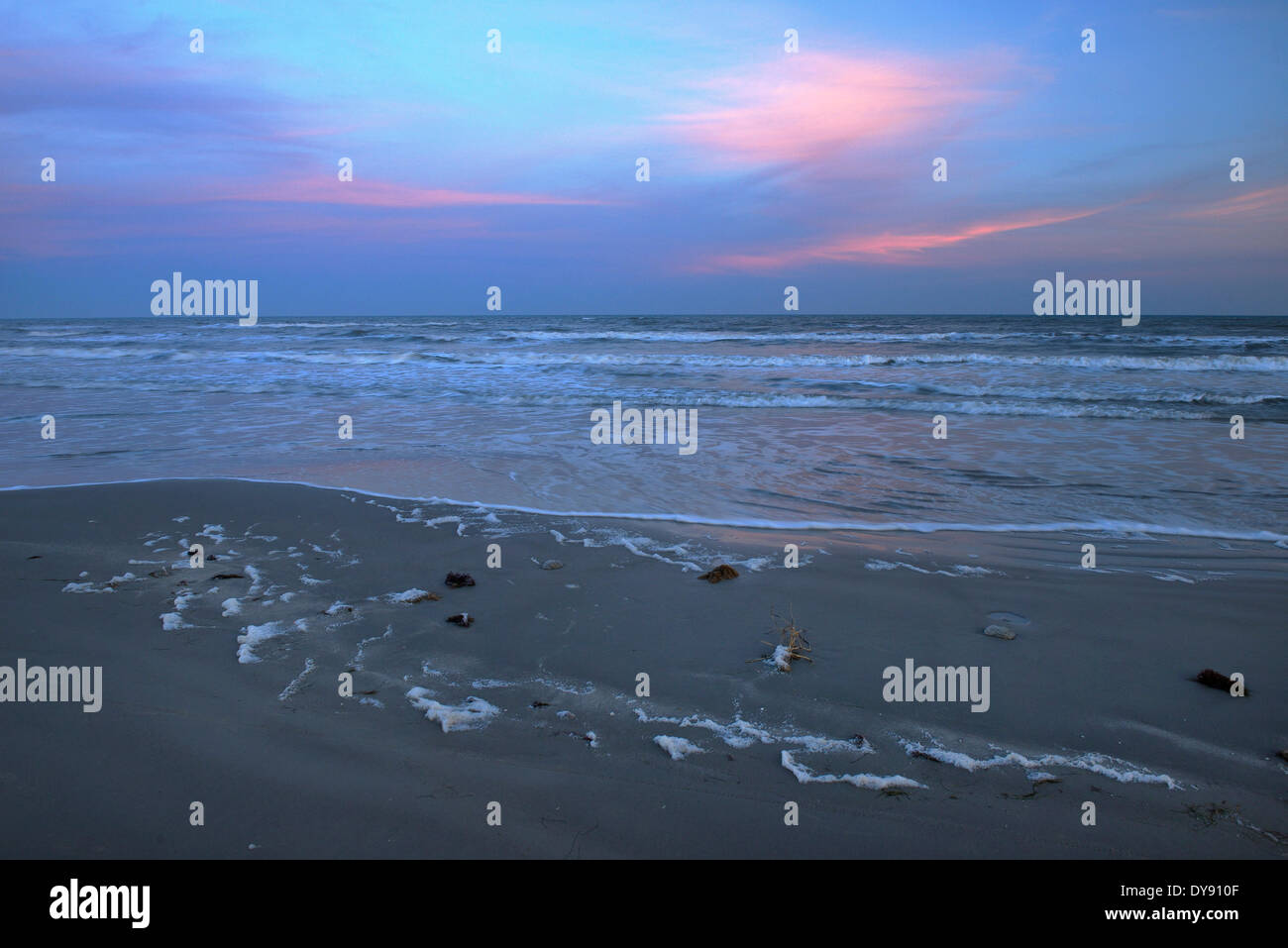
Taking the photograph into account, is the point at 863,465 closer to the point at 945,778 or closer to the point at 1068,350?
the point at 945,778

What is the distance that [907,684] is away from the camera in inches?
138

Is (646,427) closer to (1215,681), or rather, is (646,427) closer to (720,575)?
(720,575)

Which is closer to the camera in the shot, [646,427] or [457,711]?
[457,711]

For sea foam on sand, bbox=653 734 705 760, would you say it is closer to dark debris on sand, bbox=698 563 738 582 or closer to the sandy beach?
the sandy beach

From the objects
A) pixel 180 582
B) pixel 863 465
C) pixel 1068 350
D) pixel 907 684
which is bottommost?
pixel 907 684

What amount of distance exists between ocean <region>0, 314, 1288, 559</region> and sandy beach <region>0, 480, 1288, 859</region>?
174cm

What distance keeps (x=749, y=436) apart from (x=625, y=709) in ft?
28.0

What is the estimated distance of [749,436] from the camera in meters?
11.4

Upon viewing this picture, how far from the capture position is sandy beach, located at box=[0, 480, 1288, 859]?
248 cm

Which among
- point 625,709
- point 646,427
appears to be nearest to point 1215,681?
point 625,709
